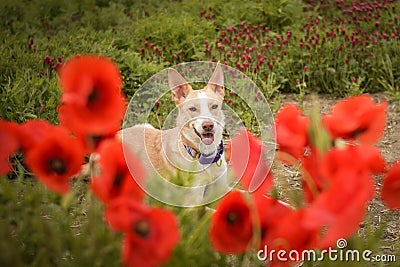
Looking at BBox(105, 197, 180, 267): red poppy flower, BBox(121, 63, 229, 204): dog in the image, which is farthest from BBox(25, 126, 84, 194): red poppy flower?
BBox(121, 63, 229, 204): dog

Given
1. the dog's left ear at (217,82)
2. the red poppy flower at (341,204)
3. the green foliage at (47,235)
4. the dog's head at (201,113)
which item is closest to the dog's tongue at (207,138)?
the dog's head at (201,113)

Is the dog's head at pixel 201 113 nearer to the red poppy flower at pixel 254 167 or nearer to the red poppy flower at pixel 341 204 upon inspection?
the red poppy flower at pixel 254 167

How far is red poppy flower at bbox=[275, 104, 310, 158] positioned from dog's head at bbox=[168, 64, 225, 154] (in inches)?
99.0

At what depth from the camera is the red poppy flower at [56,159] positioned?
50.7 inches

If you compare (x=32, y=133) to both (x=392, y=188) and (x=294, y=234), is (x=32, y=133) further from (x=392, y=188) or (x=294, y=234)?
(x=392, y=188)

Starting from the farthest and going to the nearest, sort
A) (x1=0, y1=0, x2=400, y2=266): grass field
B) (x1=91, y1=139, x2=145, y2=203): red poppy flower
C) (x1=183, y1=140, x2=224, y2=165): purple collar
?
(x1=0, y1=0, x2=400, y2=266): grass field
(x1=183, y1=140, x2=224, y2=165): purple collar
(x1=91, y1=139, x2=145, y2=203): red poppy flower

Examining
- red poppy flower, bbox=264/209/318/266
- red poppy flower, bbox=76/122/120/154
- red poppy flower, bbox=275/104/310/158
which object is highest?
red poppy flower, bbox=275/104/310/158

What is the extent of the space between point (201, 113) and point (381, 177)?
1.48m

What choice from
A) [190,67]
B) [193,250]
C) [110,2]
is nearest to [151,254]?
[193,250]

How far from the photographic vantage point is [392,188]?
4.66 ft

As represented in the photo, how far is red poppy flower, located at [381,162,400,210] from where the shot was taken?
1.41 m

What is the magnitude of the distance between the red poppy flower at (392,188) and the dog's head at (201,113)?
2.51 meters

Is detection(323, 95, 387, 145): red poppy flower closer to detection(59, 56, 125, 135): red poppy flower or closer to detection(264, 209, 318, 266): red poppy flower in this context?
detection(264, 209, 318, 266): red poppy flower

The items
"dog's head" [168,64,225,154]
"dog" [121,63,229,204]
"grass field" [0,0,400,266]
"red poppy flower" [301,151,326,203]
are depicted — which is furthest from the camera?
"grass field" [0,0,400,266]
